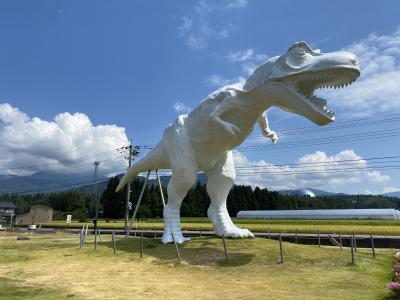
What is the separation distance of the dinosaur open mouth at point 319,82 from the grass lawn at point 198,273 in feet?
12.7

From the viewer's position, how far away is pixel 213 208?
1426cm

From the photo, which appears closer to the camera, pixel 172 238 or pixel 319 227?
pixel 172 238

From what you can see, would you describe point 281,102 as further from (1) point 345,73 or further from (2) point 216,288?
(2) point 216,288

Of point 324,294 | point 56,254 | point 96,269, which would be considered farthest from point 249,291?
point 56,254

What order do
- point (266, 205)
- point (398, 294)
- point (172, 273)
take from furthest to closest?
point (266, 205), point (172, 273), point (398, 294)

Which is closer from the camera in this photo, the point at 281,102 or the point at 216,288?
the point at 216,288

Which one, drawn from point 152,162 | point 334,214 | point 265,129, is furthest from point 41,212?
point 265,129

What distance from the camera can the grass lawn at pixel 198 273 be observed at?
7.53 metres

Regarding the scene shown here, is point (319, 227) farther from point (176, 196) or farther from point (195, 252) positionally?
point (195, 252)

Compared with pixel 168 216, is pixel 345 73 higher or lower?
higher

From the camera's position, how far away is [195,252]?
39.1ft

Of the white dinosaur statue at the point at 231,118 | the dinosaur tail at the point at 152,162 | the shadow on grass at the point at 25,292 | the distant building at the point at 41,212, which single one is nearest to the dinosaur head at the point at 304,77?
the white dinosaur statue at the point at 231,118

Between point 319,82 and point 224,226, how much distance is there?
606cm

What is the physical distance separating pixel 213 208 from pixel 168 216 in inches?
64.9
